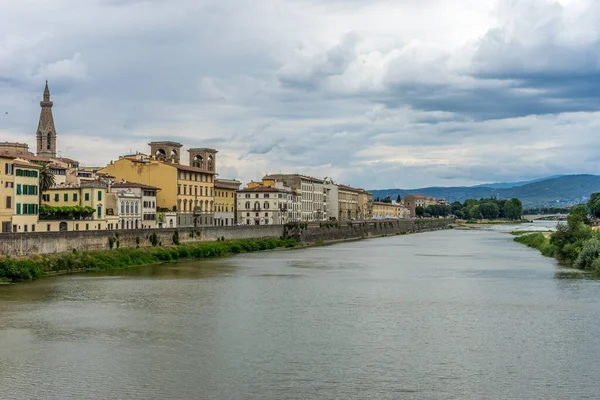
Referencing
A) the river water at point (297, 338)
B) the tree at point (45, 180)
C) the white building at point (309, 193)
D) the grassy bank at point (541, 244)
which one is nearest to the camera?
the river water at point (297, 338)

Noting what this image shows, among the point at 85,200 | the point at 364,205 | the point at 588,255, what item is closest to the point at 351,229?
the point at 85,200

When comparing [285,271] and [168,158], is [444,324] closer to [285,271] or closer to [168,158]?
[285,271]

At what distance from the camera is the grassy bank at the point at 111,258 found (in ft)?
126

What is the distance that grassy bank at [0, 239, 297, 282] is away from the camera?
126ft

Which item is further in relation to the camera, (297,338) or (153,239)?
(153,239)

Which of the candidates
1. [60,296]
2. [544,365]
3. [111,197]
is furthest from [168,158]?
[544,365]

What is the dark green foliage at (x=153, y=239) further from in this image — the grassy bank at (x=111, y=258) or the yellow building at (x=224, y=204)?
the yellow building at (x=224, y=204)

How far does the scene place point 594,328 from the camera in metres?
26.6

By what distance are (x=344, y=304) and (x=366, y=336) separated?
7.52 m

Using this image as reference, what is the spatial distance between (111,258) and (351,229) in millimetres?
63837

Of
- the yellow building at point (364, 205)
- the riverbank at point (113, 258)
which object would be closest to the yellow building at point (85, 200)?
the riverbank at point (113, 258)

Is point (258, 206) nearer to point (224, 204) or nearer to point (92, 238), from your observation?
point (224, 204)

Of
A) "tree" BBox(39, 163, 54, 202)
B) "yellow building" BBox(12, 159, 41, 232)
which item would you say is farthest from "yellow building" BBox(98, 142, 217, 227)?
"yellow building" BBox(12, 159, 41, 232)

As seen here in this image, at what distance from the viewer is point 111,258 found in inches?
1895
